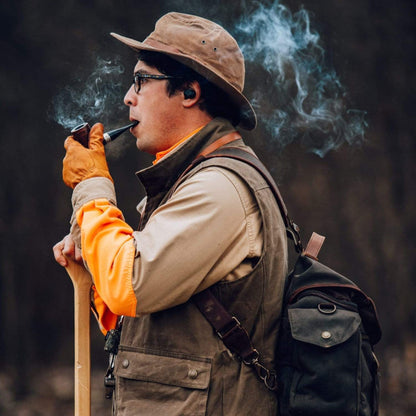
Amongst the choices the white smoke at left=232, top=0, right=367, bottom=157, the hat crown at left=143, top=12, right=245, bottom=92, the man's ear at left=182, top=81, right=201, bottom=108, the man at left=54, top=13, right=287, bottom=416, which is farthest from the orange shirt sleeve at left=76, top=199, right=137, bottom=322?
the white smoke at left=232, top=0, right=367, bottom=157

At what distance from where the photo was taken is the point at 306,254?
6.70ft

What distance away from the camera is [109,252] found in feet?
5.92

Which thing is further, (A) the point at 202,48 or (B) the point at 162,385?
(A) the point at 202,48

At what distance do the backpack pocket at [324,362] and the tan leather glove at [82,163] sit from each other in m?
0.70

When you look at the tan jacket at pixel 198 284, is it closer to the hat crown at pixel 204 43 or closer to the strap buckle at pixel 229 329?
the strap buckle at pixel 229 329

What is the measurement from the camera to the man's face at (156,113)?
2.12 m

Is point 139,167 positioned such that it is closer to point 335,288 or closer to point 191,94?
point 191,94

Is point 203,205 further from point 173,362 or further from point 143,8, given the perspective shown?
point 143,8

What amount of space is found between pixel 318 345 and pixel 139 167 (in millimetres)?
2707

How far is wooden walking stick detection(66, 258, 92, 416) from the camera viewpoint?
2.22 m

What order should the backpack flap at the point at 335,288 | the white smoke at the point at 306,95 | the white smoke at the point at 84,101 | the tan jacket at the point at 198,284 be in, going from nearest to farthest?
the tan jacket at the point at 198,284 < the backpack flap at the point at 335,288 < the white smoke at the point at 84,101 < the white smoke at the point at 306,95

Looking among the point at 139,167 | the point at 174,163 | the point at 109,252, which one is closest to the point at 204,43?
the point at 174,163

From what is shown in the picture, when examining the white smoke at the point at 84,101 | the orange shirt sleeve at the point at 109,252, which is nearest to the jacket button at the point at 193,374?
the orange shirt sleeve at the point at 109,252

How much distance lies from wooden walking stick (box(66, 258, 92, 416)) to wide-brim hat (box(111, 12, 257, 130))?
732mm
